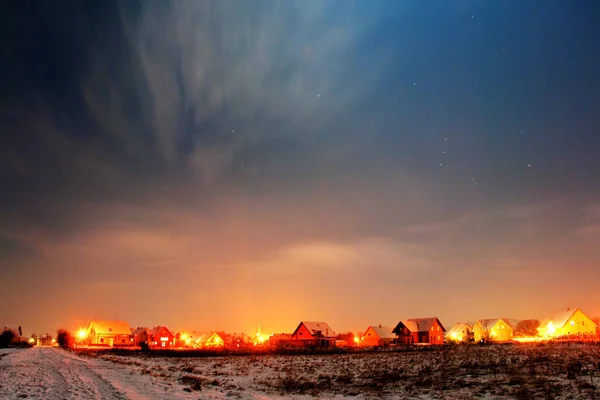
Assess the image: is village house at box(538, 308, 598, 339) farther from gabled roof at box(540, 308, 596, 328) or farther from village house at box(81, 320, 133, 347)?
village house at box(81, 320, 133, 347)

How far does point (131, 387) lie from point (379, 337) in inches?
5010

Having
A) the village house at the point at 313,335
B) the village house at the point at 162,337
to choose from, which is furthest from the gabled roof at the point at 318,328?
the village house at the point at 162,337

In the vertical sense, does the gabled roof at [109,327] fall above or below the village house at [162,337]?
above

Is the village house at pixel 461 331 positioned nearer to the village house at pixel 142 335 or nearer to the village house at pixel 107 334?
the village house at pixel 142 335

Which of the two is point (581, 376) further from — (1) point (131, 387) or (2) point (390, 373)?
(1) point (131, 387)

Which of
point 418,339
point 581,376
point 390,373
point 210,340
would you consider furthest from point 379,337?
point 581,376

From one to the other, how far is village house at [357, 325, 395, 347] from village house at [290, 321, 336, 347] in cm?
1344

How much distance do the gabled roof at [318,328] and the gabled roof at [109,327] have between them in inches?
3241

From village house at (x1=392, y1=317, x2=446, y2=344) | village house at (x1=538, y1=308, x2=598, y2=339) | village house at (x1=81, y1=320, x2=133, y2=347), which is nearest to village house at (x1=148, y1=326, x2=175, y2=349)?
village house at (x1=81, y1=320, x2=133, y2=347)

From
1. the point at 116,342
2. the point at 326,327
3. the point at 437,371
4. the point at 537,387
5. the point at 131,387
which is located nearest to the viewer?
the point at 537,387

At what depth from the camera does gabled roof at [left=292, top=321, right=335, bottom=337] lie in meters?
132

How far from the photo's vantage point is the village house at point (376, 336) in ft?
467

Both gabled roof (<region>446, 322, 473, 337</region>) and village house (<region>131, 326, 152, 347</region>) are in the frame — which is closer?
gabled roof (<region>446, 322, 473, 337</region>)

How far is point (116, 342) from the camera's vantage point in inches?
6801
